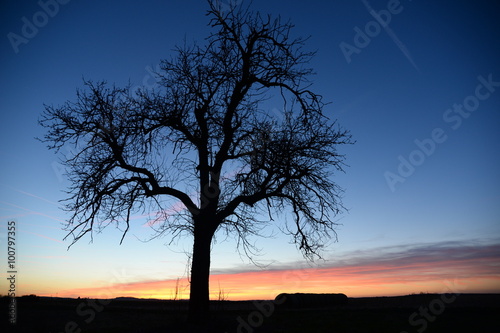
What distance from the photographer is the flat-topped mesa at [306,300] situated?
55.6 feet

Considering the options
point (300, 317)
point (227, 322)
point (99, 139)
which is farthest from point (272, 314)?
point (99, 139)

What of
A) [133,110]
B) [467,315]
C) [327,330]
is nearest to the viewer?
[327,330]

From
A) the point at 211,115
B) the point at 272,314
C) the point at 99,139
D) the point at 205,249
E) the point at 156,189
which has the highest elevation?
the point at 211,115

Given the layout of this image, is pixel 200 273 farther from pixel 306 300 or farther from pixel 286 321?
pixel 306 300

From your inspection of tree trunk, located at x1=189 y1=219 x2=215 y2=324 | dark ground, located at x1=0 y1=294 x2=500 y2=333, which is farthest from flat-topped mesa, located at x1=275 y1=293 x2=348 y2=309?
tree trunk, located at x1=189 y1=219 x2=215 y2=324

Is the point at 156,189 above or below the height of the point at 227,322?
above

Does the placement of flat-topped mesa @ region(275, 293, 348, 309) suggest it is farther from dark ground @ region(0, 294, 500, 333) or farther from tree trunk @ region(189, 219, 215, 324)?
tree trunk @ region(189, 219, 215, 324)

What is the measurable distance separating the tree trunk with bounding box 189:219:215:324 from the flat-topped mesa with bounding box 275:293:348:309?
5832 millimetres

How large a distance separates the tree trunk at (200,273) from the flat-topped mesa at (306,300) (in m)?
5.83

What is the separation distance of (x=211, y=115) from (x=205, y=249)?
4686mm

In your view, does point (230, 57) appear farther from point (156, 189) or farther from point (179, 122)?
point (156, 189)

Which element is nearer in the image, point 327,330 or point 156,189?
point 327,330

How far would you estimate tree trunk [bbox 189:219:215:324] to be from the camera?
39.6 feet

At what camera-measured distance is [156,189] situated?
13195mm
